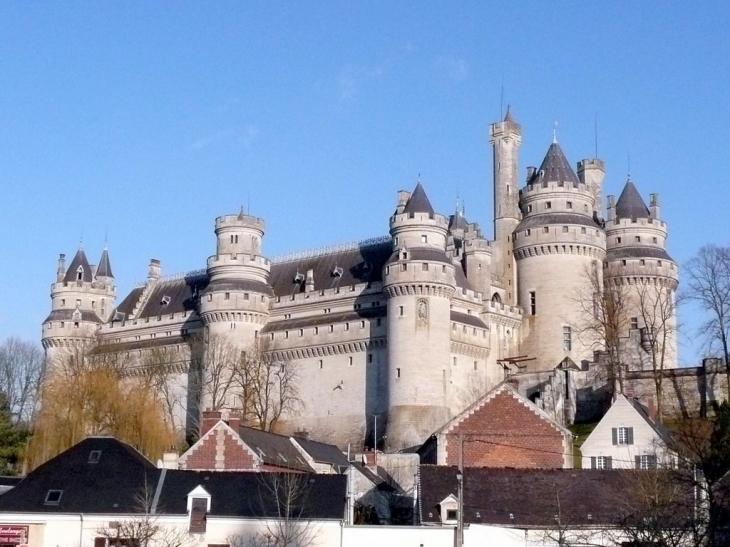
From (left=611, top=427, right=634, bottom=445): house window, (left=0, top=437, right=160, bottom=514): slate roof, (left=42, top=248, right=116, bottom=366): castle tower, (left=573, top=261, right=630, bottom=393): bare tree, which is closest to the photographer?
(left=0, top=437, right=160, bottom=514): slate roof

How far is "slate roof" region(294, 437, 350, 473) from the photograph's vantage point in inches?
2125

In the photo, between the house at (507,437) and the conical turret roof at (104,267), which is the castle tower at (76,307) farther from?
the house at (507,437)

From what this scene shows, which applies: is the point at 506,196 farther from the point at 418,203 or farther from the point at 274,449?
the point at 274,449

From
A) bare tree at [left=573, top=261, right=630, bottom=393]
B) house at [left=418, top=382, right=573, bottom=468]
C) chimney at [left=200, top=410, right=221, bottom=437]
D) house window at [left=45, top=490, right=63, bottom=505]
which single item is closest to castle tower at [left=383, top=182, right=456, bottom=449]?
bare tree at [left=573, top=261, right=630, bottom=393]

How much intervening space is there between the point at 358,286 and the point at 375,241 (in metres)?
5.88

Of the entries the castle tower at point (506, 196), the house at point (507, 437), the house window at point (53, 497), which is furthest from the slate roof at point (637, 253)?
the house window at point (53, 497)

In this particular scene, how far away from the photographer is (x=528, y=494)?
41.2 m

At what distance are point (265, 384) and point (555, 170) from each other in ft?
72.3

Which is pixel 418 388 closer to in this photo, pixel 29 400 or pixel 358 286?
pixel 358 286

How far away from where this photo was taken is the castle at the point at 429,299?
72812 mm

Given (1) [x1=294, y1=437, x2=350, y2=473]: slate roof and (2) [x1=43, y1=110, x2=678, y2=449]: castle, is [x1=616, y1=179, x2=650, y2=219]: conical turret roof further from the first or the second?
(1) [x1=294, y1=437, x2=350, y2=473]: slate roof

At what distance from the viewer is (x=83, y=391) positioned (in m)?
67.4

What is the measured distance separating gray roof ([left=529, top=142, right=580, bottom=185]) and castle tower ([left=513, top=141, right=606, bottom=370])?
0.20 ft

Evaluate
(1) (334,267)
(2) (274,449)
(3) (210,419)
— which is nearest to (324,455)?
(2) (274,449)
